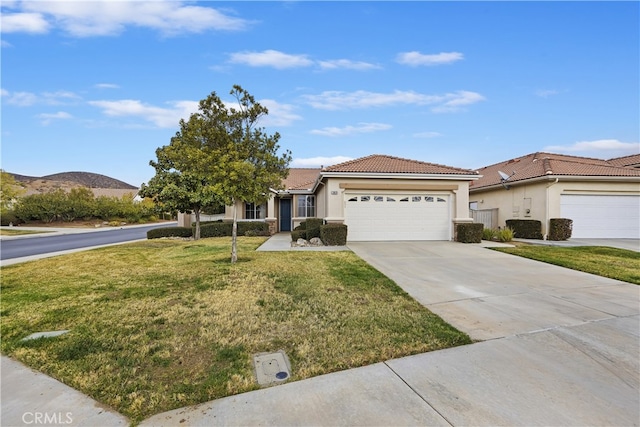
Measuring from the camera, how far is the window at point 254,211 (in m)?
19.7

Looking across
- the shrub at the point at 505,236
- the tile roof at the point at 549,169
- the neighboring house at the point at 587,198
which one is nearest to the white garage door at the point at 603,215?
the neighboring house at the point at 587,198

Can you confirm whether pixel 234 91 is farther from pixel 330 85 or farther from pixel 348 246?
pixel 330 85

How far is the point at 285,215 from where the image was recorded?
70.5 ft

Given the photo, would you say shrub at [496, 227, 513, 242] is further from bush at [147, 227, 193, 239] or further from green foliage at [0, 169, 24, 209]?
green foliage at [0, 169, 24, 209]

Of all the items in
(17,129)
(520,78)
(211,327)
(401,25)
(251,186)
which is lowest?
(211,327)

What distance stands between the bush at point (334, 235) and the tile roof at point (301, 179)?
7.28 m

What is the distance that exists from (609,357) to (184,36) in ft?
47.9

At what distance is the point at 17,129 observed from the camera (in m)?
14.7

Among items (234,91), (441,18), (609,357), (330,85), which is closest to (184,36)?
(234,91)

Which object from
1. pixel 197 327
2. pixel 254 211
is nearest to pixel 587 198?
pixel 254 211

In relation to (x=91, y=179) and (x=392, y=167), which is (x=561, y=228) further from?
(x=91, y=179)

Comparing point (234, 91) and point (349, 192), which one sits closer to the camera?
point (234, 91)

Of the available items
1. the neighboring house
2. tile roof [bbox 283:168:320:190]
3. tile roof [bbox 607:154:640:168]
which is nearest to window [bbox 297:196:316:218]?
tile roof [bbox 283:168:320:190]

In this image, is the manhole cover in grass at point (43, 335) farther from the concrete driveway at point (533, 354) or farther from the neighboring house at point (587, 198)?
the neighboring house at point (587, 198)
